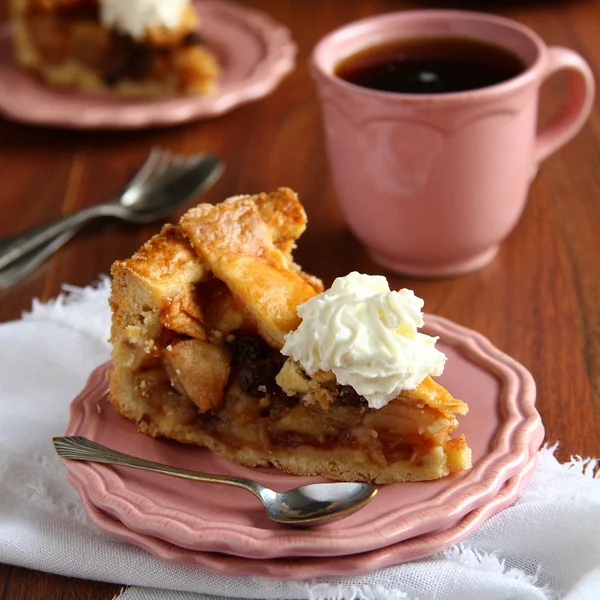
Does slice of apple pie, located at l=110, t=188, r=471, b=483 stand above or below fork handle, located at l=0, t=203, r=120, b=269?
above

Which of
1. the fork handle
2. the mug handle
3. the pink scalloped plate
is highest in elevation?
the mug handle

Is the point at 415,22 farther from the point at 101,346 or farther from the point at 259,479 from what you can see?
the point at 259,479

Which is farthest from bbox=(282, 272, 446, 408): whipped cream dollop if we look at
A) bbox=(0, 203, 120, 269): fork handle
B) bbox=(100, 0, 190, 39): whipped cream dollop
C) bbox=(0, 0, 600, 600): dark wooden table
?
bbox=(100, 0, 190, 39): whipped cream dollop

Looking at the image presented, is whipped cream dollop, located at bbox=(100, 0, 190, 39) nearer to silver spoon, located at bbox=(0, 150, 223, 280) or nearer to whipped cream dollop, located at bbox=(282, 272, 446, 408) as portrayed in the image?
silver spoon, located at bbox=(0, 150, 223, 280)

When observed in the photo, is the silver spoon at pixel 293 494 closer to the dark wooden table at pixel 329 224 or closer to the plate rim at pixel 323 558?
the plate rim at pixel 323 558

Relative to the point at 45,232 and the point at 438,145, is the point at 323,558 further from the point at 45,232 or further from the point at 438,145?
the point at 45,232

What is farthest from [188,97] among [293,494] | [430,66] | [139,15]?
[293,494]

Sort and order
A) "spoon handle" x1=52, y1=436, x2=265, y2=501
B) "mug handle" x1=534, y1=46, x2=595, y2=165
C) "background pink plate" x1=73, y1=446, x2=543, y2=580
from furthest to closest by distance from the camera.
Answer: "mug handle" x1=534, y1=46, x2=595, y2=165 < "spoon handle" x1=52, y1=436, x2=265, y2=501 < "background pink plate" x1=73, y1=446, x2=543, y2=580
